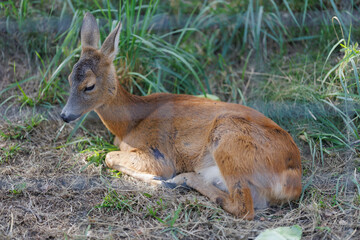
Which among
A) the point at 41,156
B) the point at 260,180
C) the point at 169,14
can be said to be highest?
the point at 169,14

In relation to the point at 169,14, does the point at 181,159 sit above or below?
below

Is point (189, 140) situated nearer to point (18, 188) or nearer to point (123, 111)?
point (123, 111)

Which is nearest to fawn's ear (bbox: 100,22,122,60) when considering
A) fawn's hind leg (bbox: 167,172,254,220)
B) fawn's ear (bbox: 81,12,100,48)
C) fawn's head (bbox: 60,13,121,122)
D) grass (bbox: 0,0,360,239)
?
fawn's head (bbox: 60,13,121,122)

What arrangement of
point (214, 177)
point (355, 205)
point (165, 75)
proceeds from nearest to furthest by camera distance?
point (355, 205), point (214, 177), point (165, 75)

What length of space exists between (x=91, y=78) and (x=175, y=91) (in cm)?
151

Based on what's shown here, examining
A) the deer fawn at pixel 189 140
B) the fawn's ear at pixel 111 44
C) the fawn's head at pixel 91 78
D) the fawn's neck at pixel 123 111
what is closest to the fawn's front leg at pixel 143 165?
the deer fawn at pixel 189 140

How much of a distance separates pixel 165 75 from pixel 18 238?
2.81m

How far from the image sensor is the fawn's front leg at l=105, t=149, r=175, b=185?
439 centimetres

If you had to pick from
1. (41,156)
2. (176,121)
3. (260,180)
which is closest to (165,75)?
(176,121)

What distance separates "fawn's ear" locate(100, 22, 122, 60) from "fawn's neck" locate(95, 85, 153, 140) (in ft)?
1.18

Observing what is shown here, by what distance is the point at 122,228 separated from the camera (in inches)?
140

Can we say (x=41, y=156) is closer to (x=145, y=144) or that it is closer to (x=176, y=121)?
(x=145, y=144)

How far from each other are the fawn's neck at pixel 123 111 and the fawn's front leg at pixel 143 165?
33 centimetres

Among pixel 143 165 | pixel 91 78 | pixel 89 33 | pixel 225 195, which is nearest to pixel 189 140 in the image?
pixel 143 165
